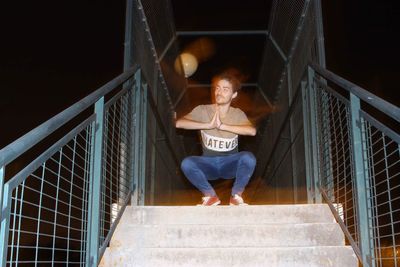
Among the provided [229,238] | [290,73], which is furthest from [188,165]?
[290,73]

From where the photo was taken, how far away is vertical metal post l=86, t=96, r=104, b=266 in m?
2.57

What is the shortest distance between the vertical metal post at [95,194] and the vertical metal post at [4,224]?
819 mm

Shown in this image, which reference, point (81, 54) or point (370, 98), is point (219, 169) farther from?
point (81, 54)

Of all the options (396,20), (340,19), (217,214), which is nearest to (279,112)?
(217,214)

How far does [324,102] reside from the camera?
139 inches

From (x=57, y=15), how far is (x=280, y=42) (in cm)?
505

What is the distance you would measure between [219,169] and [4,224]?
246 cm

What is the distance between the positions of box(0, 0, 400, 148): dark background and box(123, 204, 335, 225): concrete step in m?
6.48

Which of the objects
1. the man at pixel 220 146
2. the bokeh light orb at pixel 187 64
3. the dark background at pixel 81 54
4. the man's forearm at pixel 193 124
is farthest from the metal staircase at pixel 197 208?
the dark background at pixel 81 54

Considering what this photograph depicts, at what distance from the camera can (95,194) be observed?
2.64m

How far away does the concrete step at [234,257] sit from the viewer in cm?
278

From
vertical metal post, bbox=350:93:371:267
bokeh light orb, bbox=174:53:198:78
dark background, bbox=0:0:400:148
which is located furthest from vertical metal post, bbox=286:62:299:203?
dark background, bbox=0:0:400:148

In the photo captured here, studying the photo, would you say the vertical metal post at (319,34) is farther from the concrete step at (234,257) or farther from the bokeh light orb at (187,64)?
the bokeh light orb at (187,64)

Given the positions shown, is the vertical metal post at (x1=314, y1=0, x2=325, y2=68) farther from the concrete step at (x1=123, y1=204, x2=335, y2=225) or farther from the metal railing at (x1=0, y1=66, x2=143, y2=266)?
the metal railing at (x1=0, y1=66, x2=143, y2=266)
